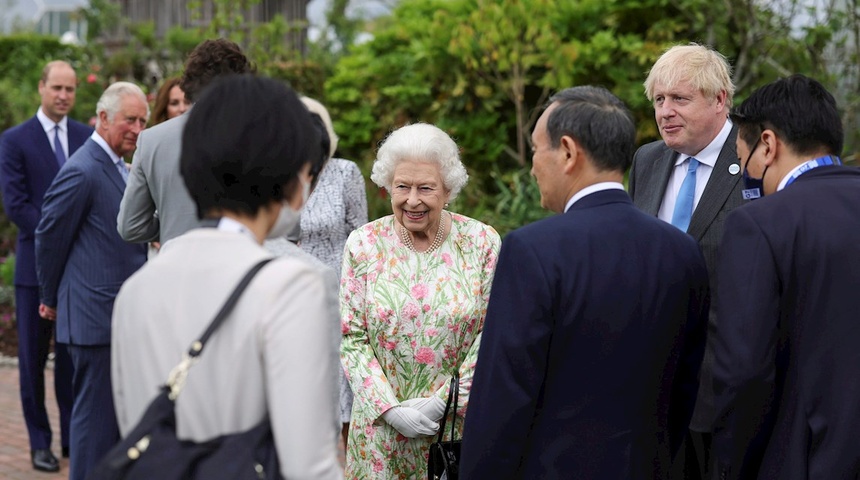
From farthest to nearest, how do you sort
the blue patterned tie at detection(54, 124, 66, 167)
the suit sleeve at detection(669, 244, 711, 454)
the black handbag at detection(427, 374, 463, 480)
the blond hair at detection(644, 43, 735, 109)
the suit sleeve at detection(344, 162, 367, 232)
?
the blue patterned tie at detection(54, 124, 66, 167) → the suit sleeve at detection(344, 162, 367, 232) → the blond hair at detection(644, 43, 735, 109) → the black handbag at detection(427, 374, 463, 480) → the suit sleeve at detection(669, 244, 711, 454)

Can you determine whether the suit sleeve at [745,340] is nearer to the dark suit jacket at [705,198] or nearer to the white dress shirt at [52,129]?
the dark suit jacket at [705,198]

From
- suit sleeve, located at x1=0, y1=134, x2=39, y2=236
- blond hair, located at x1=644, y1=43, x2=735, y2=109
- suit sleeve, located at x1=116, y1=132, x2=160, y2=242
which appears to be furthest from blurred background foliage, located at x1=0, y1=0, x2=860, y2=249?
suit sleeve, located at x1=116, y1=132, x2=160, y2=242

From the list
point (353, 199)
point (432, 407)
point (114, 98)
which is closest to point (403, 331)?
point (432, 407)

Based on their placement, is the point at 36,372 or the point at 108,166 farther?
the point at 36,372

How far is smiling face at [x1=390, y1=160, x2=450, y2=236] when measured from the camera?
417 cm

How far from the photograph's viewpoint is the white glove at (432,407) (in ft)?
13.2

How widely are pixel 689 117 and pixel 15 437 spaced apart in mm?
5283

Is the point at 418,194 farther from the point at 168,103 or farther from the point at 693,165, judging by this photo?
the point at 168,103

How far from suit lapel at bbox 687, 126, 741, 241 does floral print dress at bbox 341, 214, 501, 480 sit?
0.82 meters

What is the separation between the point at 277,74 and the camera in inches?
470

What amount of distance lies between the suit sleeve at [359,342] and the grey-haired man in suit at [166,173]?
0.63 metres

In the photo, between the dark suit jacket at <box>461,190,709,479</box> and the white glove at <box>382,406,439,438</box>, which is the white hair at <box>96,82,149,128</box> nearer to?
the white glove at <box>382,406,439,438</box>

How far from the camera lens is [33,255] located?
21.8 feet

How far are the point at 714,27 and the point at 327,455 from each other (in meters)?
7.76
